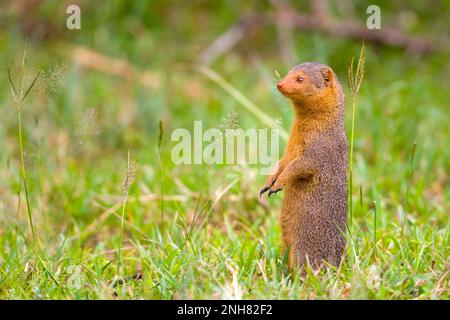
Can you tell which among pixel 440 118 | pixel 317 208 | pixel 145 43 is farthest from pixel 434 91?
pixel 317 208

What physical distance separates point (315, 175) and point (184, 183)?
1.77 meters

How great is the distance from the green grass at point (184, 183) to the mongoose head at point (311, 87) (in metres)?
0.29

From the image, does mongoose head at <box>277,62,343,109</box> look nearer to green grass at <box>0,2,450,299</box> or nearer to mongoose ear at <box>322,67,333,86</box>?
mongoose ear at <box>322,67,333,86</box>

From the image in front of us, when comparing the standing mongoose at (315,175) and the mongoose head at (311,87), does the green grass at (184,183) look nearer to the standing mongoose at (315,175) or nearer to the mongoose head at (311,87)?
the standing mongoose at (315,175)

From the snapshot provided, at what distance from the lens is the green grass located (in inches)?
127

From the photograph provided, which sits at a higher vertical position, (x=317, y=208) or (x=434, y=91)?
(x=434, y=91)

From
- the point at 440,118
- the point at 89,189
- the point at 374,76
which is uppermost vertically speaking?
the point at 374,76

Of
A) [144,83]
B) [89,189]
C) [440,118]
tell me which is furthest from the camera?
[144,83]

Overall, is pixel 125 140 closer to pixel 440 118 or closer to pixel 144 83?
pixel 144 83

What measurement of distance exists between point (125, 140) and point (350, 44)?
2.97 meters

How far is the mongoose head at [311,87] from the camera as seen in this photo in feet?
11.0

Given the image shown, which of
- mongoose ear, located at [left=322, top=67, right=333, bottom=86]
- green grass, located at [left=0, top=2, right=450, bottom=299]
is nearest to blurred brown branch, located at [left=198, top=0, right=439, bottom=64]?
green grass, located at [left=0, top=2, right=450, bottom=299]

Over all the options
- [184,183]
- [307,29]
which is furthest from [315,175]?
[307,29]

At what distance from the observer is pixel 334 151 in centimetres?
338
